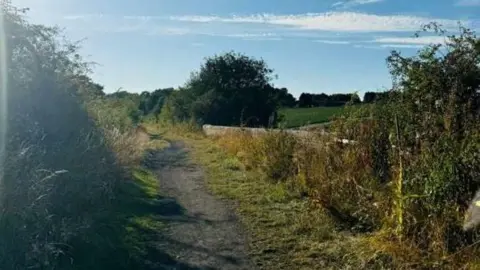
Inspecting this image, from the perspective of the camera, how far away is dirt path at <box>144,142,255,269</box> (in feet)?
22.1

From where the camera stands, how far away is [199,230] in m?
8.21

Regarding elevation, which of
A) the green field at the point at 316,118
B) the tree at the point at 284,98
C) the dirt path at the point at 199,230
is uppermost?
the tree at the point at 284,98

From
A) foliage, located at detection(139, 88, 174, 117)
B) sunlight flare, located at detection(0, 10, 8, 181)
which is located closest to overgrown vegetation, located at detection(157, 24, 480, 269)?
sunlight flare, located at detection(0, 10, 8, 181)

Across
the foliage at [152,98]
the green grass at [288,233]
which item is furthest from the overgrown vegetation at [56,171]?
the foliage at [152,98]

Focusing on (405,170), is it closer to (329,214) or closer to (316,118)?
(329,214)

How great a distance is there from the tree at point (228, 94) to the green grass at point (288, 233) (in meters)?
27.4

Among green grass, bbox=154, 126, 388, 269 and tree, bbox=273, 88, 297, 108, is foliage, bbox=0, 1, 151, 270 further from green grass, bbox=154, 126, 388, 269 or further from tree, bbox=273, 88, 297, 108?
tree, bbox=273, 88, 297, 108

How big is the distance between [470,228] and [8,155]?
4786 mm

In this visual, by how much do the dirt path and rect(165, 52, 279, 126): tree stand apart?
26463mm

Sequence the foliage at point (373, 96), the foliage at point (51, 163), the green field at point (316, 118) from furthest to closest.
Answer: the green field at point (316, 118), the foliage at point (373, 96), the foliage at point (51, 163)

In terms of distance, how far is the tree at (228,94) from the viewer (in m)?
39.9

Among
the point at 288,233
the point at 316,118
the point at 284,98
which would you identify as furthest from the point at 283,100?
the point at 288,233

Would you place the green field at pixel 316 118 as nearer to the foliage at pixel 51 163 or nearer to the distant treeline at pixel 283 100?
the distant treeline at pixel 283 100

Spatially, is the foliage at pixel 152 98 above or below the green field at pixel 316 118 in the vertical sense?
above
